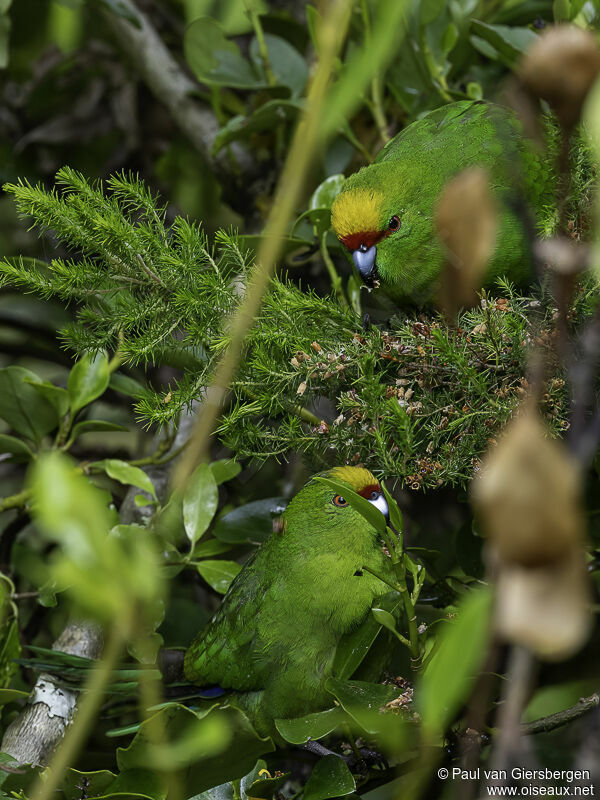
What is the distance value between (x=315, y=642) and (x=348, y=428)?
0.29 m

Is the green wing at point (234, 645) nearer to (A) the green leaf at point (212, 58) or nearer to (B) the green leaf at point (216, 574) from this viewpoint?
(B) the green leaf at point (216, 574)

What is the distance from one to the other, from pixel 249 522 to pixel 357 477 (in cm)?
25

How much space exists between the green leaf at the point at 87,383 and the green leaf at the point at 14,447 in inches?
3.2

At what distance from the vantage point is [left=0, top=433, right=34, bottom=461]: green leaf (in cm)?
106

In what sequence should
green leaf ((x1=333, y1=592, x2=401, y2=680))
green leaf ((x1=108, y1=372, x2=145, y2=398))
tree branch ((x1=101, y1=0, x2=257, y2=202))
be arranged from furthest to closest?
tree branch ((x1=101, y1=0, x2=257, y2=202)), green leaf ((x1=108, y1=372, x2=145, y2=398)), green leaf ((x1=333, y1=592, x2=401, y2=680))

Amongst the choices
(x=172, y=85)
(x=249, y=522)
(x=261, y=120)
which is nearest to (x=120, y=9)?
(x=172, y=85)

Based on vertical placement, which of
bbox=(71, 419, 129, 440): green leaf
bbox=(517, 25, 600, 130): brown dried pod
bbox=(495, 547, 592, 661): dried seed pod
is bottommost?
bbox=(71, 419, 129, 440): green leaf

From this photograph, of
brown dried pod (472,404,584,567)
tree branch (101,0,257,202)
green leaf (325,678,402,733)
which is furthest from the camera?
tree branch (101,0,257,202)

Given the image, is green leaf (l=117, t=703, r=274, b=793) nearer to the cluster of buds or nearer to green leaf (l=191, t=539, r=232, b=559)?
green leaf (l=191, t=539, r=232, b=559)

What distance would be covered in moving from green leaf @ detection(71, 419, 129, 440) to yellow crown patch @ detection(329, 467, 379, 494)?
370 mm

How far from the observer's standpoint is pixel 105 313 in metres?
0.84

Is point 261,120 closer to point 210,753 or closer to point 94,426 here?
point 94,426

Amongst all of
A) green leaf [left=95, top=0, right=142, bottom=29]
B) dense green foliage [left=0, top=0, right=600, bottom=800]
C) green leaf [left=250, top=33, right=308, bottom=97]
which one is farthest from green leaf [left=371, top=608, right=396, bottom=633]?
green leaf [left=95, top=0, right=142, bottom=29]

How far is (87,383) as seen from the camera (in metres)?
1.08
